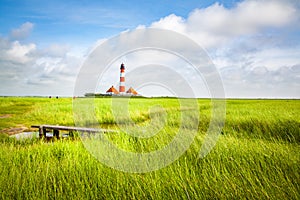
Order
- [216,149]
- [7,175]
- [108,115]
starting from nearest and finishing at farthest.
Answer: [7,175]
[216,149]
[108,115]

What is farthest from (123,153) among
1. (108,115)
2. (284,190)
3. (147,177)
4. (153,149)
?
(108,115)

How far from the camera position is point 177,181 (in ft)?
10.1

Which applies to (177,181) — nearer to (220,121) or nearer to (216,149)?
(216,149)

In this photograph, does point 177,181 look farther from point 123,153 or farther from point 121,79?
point 121,79

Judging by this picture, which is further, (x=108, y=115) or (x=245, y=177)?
(x=108, y=115)

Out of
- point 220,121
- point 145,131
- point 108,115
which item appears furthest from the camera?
point 108,115

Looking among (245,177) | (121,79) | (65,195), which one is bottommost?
(65,195)

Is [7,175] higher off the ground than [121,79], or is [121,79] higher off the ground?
[121,79]

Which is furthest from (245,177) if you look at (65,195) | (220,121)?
(220,121)

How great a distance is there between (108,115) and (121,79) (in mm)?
22191

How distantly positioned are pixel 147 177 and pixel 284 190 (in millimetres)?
1728

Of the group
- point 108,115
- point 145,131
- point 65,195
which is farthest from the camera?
point 108,115

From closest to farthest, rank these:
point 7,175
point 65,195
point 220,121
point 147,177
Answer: point 65,195 < point 147,177 < point 7,175 < point 220,121

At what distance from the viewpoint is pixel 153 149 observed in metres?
4.61
